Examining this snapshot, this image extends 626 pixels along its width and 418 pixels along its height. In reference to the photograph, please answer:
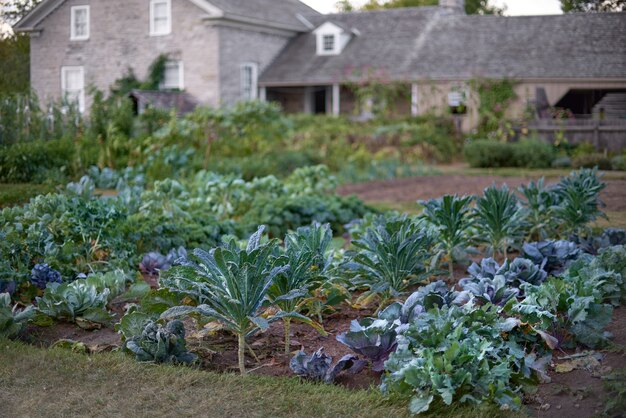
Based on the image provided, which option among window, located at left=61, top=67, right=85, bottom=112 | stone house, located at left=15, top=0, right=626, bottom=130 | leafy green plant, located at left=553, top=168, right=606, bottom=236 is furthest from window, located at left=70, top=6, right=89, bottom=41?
leafy green plant, located at left=553, top=168, right=606, bottom=236

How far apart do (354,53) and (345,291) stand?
2435 cm

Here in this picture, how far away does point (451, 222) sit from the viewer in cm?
538

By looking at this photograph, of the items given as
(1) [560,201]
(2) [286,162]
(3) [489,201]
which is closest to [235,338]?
(3) [489,201]

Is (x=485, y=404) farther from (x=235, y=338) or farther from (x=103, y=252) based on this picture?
(x=103, y=252)

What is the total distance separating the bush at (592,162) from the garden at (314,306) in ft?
27.3

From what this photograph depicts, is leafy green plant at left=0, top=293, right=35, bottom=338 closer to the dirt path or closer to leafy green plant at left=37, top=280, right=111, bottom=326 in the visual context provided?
leafy green plant at left=37, top=280, right=111, bottom=326

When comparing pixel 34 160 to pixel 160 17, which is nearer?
pixel 34 160

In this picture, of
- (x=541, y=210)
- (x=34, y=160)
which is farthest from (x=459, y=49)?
(x=541, y=210)

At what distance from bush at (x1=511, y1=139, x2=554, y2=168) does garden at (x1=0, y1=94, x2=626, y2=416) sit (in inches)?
394

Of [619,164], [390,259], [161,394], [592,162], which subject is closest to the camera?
[161,394]

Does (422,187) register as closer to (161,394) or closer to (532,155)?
(532,155)

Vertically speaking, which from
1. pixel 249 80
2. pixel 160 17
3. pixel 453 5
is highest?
pixel 453 5

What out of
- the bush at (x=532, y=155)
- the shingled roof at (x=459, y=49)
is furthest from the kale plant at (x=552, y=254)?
the shingled roof at (x=459, y=49)

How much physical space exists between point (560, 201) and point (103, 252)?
11.5 ft
